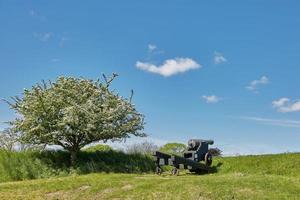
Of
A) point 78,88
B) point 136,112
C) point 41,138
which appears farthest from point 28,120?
point 136,112

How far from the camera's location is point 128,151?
2706cm

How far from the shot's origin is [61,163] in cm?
2491

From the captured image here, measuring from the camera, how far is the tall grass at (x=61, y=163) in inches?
926

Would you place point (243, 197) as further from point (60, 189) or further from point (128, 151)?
point (128, 151)

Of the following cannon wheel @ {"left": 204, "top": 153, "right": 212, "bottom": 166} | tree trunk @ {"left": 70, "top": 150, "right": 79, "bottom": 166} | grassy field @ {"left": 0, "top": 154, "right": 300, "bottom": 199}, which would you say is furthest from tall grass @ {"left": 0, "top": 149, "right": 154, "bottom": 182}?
grassy field @ {"left": 0, "top": 154, "right": 300, "bottom": 199}

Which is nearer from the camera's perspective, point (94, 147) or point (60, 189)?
point (60, 189)

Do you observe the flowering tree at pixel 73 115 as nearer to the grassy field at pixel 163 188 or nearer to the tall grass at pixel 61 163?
the tall grass at pixel 61 163

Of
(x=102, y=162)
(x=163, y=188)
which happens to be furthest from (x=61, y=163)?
(x=163, y=188)

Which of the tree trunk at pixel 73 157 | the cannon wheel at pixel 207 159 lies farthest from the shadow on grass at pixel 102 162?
the cannon wheel at pixel 207 159

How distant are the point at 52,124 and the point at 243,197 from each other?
12.1 m

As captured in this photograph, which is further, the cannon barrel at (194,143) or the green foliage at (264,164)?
the cannon barrel at (194,143)

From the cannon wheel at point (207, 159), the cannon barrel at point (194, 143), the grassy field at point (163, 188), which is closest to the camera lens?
the grassy field at point (163, 188)

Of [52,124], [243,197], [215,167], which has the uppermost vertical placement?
[52,124]

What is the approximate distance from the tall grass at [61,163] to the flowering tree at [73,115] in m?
0.75
